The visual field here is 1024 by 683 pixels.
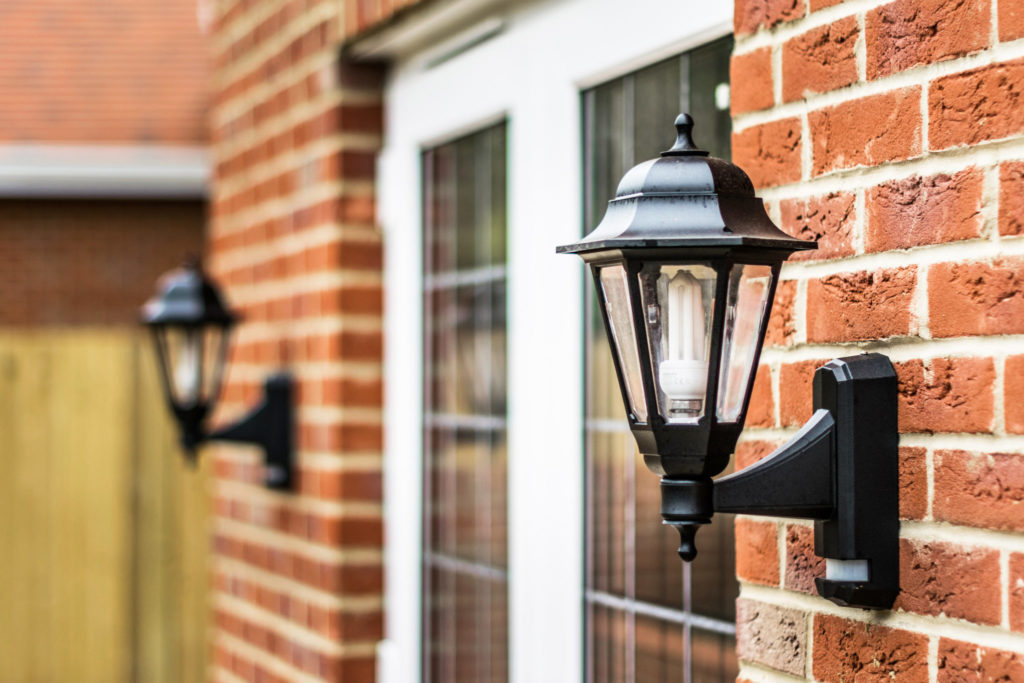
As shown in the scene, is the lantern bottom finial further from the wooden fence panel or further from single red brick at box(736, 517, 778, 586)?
the wooden fence panel

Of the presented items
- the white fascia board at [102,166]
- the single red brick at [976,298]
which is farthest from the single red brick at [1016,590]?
the white fascia board at [102,166]

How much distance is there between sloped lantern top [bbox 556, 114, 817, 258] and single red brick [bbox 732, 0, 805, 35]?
356mm

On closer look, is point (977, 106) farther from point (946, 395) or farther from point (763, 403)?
point (763, 403)

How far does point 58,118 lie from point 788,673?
873cm

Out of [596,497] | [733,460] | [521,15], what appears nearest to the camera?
[733,460]

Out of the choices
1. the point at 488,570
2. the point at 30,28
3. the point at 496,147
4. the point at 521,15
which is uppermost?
the point at 30,28

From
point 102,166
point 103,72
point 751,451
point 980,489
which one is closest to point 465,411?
point 751,451

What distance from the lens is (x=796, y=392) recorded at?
5.97ft

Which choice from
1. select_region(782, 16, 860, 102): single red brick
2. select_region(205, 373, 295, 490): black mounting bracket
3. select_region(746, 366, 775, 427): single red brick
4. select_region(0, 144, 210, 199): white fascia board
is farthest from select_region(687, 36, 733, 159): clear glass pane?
select_region(0, 144, 210, 199): white fascia board

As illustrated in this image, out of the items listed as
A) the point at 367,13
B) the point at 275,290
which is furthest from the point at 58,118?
the point at 367,13

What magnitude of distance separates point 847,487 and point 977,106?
18.2 inches

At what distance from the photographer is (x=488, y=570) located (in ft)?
10.0

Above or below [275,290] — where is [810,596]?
below

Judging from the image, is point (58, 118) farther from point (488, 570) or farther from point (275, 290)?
point (488, 570)
